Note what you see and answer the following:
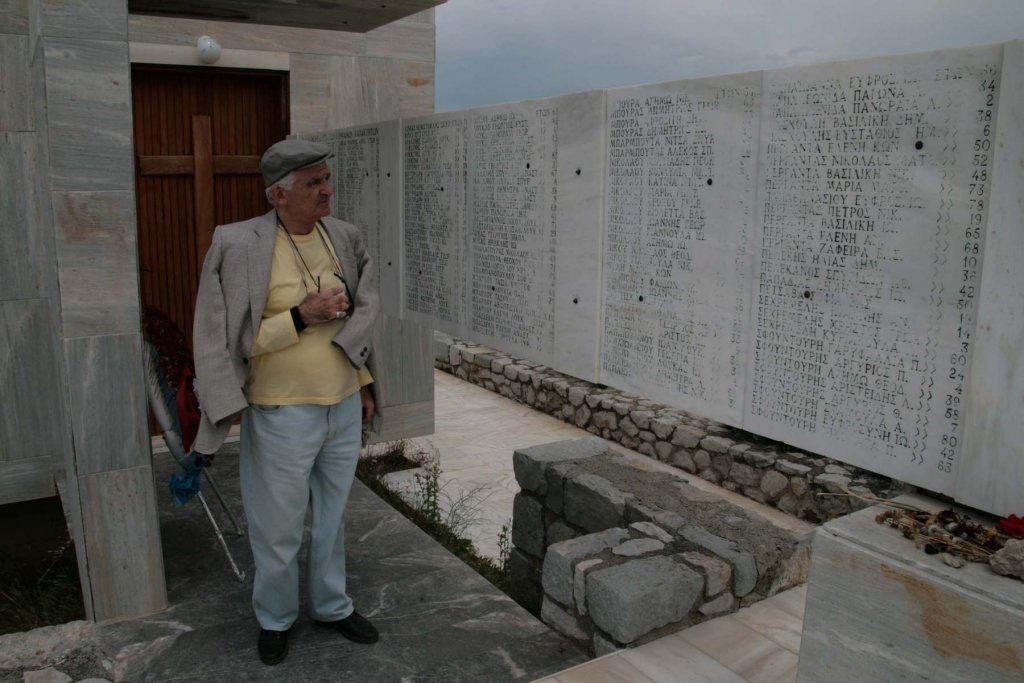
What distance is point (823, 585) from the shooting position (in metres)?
2.54

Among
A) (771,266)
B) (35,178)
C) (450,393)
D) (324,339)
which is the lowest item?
(450,393)

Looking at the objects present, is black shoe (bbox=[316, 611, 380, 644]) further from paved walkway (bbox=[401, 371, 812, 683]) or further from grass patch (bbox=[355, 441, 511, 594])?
grass patch (bbox=[355, 441, 511, 594])

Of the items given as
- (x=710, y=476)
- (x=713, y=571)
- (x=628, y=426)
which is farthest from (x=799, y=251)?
(x=628, y=426)

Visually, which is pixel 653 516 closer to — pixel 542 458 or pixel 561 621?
pixel 561 621

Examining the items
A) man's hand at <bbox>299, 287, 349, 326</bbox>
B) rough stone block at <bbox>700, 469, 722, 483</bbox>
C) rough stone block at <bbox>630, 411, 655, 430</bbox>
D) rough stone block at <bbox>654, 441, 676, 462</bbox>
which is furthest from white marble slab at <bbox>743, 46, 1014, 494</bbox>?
rough stone block at <bbox>630, 411, 655, 430</bbox>

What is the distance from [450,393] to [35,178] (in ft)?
19.7

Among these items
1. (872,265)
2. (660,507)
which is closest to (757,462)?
(660,507)

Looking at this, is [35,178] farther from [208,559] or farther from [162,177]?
[208,559]

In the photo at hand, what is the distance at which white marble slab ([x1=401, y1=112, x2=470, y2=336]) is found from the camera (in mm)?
5133

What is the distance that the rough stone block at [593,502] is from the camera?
15.0ft

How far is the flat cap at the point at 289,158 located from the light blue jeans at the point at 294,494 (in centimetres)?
92

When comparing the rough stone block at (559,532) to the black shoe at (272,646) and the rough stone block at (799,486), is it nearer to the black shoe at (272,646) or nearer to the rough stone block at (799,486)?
the black shoe at (272,646)

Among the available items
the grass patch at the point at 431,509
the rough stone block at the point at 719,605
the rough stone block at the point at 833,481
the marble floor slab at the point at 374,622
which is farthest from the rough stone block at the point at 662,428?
the rough stone block at the point at 719,605

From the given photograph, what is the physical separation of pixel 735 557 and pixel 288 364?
81.1 inches
